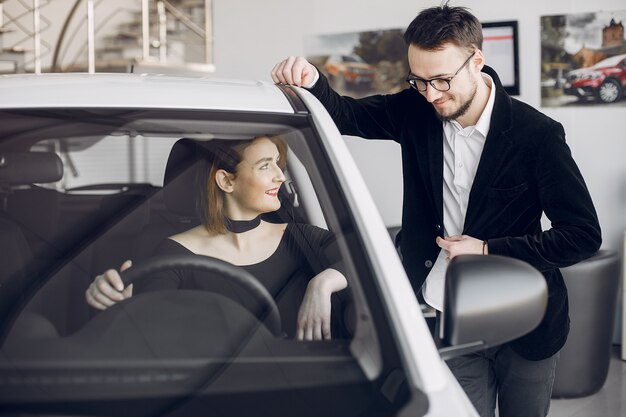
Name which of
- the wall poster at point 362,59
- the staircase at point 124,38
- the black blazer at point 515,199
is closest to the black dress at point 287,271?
the black blazer at point 515,199

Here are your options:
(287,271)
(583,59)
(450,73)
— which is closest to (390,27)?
(583,59)

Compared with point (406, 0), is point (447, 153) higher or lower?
lower

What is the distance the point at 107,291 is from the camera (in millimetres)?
1354

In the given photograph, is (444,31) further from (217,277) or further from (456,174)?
(217,277)

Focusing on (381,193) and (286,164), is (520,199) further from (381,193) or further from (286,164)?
(381,193)

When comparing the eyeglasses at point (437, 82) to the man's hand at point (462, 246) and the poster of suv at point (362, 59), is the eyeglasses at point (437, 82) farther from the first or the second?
the poster of suv at point (362, 59)

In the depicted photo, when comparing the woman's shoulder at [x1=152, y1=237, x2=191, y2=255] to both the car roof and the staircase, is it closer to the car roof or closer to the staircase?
the car roof

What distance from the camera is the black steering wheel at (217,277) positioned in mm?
1347

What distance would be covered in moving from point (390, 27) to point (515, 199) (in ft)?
12.5

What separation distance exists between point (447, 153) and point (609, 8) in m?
3.30

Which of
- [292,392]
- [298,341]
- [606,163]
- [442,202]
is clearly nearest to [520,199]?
[442,202]

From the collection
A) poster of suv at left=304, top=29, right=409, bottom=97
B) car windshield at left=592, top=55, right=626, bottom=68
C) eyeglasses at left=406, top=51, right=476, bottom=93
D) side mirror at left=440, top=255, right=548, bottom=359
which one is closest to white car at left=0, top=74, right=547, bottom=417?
side mirror at left=440, top=255, right=548, bottom=359

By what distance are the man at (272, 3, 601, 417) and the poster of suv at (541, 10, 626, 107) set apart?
3.07 meters

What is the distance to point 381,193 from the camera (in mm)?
5789
